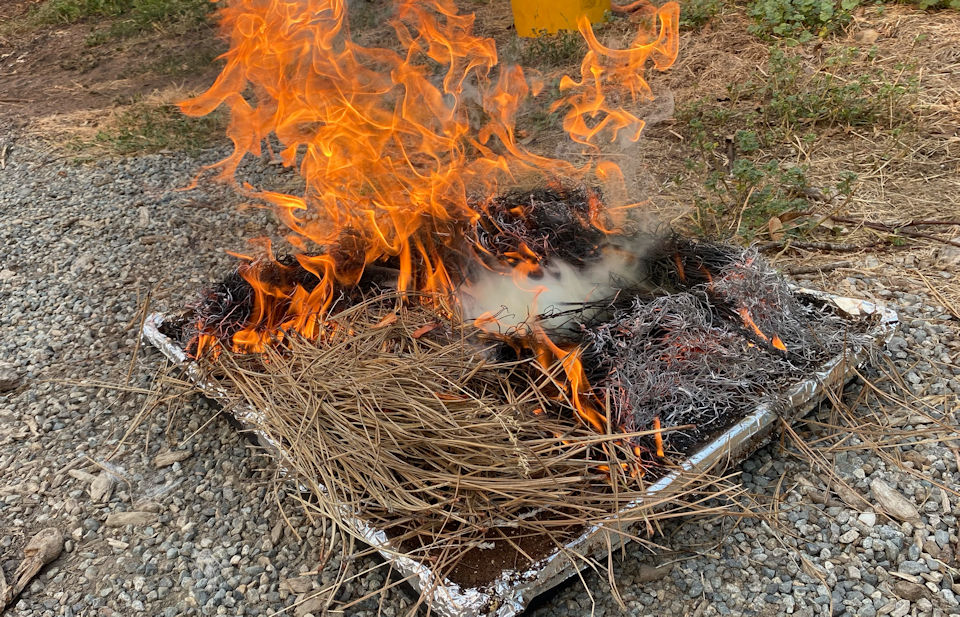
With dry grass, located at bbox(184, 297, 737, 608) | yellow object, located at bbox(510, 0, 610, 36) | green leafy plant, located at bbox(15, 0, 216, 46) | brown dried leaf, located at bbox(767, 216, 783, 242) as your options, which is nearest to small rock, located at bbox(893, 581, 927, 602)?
dry grass, located at bbox(184, 297, 737, 608)

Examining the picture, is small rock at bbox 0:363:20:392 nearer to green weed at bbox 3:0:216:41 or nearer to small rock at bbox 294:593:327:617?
small rock at bbox 294:593:327:617

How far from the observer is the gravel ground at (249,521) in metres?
2.14

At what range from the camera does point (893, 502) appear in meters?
2.33

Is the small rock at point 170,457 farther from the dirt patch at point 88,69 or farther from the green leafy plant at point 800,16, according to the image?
the green leafy plant at point 800,16

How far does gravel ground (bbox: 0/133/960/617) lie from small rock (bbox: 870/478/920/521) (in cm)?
1

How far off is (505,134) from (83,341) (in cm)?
217

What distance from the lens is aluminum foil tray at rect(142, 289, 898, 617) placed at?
1.95m

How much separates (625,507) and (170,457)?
1.67 metres

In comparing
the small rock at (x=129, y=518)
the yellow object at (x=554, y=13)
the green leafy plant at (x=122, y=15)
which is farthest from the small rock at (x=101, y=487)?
the green leafy plant at (x=122, y=15)

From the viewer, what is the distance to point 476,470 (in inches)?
87.7

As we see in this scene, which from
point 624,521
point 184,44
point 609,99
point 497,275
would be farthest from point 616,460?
point 184,44

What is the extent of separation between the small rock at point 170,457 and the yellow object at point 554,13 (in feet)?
15.7

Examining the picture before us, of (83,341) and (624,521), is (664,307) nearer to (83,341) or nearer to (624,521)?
(624,521)

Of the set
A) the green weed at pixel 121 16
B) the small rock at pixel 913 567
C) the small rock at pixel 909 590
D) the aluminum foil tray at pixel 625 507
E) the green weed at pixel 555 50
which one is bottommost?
the green weed at pixel 121 16
